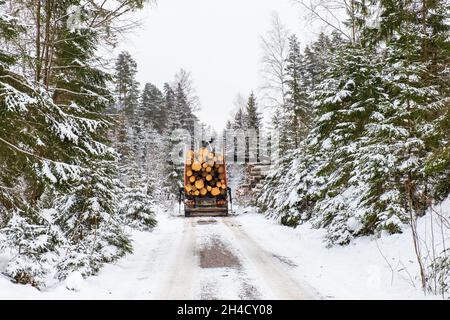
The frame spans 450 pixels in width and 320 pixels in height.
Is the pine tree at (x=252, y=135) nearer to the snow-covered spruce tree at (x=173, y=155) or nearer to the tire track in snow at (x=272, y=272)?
the snow-covered spruce tree at (x=173, y=155)

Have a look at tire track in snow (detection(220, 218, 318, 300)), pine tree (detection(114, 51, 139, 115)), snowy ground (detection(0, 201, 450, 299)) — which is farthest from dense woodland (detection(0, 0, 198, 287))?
pine tree (detection(114, 51, 139, 115))

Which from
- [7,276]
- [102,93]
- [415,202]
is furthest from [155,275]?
[415,202]

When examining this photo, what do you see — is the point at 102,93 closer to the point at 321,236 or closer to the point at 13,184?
the point at 13,184

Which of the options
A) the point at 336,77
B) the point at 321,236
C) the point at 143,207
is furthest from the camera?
the point at 143,207

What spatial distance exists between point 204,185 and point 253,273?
14560 millimetres

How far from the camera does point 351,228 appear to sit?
32.4 feet

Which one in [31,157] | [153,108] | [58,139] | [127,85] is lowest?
[31,157]

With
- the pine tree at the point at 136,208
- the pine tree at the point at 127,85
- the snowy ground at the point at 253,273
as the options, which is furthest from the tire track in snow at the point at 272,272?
the pine tree at the point at 127,85

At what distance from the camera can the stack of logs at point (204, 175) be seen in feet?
72.1

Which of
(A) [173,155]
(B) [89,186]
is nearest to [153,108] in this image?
(A) [173,155]

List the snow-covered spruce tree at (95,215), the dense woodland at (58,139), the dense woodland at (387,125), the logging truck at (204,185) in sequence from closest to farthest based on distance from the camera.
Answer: the dense woodland at (58,139) < the dense woodland at (387,125) < the snow-covered spruce tree at (95,215) < the logging truck at (204,185)

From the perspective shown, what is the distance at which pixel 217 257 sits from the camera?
370 inches

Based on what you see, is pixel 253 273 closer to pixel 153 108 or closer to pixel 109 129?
pixel 109 129
